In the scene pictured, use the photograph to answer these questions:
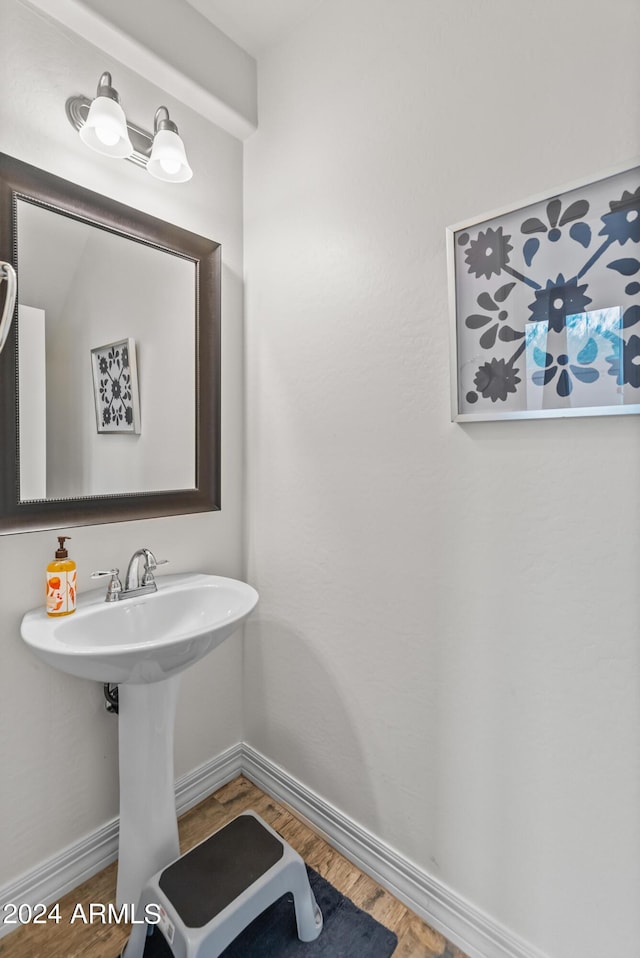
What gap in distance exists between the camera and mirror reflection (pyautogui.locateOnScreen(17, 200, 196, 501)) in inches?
46.1

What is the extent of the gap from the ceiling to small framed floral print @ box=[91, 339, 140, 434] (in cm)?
106

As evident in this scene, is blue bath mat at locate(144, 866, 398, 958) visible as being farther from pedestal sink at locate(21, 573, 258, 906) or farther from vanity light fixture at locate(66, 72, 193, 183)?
vanity light fixture at locate(66, 72, 193, 183)

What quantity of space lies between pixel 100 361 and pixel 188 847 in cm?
145

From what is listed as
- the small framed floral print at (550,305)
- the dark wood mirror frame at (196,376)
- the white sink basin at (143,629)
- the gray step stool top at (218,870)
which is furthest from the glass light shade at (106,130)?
the gray step stool top at (218,870)

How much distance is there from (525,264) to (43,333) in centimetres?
116

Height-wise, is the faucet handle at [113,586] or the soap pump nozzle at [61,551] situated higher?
the soap pump nozzle at [61,551]

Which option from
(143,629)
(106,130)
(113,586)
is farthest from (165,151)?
(143,629)

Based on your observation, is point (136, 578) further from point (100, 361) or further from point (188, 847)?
point (188, 847)

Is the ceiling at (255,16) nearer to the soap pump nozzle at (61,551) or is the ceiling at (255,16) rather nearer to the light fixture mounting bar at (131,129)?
the light fixture mounting bar at (131,129)

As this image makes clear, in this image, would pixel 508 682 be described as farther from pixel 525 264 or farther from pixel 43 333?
pixel 43 333

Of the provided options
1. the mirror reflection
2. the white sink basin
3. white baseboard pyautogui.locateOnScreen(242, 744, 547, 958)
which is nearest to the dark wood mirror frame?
the mirror reflection

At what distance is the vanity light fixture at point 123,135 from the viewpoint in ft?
3.76

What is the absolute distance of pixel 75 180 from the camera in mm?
1235

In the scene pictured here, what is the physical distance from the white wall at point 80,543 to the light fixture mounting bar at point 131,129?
27 millimetres
